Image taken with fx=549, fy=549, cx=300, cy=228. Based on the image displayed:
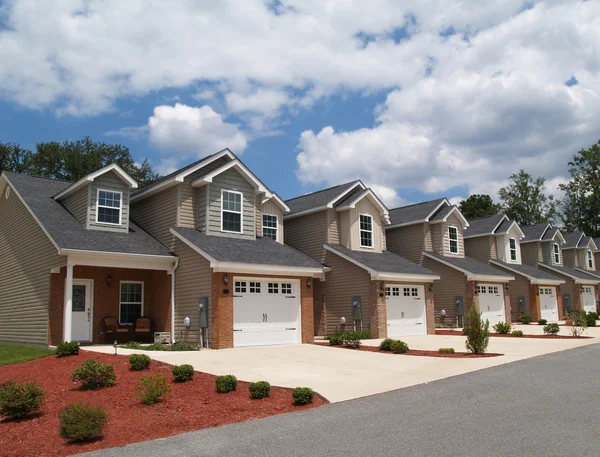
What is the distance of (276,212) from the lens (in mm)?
26594

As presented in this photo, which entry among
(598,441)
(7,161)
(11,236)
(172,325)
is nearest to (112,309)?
(172,325)

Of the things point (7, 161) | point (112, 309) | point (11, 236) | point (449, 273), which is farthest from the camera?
point (7, 161)

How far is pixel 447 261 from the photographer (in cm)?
3106

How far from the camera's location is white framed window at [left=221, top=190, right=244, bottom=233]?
22.1m

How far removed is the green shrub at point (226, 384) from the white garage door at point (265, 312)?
741cm

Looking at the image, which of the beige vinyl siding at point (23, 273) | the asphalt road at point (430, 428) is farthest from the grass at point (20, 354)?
the asphalt road at point (430, 428)

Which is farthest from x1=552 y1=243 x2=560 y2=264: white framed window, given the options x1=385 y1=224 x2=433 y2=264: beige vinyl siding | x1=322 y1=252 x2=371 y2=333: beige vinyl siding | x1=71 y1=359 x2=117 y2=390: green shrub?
x1=71 y1=359 x2=117 y2=390: green shrub

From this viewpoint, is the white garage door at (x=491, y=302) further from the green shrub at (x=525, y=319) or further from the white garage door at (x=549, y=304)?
the white garage door at (x=549, y=304)

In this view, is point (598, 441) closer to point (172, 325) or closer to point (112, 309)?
point (172, 325)

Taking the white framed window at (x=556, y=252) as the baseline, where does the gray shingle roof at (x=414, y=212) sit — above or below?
above

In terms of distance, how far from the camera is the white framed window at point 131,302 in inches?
846

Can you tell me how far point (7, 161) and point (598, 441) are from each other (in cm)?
5411

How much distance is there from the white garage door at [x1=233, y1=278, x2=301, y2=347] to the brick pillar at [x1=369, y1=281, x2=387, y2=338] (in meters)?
4.37

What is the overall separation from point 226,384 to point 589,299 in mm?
42367
